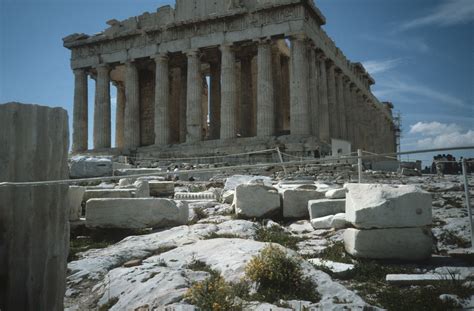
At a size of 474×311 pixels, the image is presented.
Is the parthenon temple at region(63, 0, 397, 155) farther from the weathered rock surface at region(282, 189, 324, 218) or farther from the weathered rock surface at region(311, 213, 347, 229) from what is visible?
the weathered rock surface at region(311, 213, 347, 229)

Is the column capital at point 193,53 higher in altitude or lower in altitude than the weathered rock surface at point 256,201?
higher

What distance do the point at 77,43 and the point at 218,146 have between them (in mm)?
14685

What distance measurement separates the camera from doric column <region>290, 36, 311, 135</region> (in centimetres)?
2392

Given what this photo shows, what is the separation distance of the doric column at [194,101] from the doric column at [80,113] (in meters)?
9.17

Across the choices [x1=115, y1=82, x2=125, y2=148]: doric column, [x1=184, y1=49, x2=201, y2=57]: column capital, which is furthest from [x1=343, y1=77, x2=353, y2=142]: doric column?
[x1=115, y1=82, x2=125, y2=148]: doric column

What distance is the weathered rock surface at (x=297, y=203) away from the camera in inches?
324

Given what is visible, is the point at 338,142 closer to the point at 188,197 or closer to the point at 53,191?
the point at 188,197

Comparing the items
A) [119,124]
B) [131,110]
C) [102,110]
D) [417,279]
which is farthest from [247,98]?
[417,279]

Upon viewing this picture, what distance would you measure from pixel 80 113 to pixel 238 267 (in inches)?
1140

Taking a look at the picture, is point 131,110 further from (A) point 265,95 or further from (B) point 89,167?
(B) point 89,167

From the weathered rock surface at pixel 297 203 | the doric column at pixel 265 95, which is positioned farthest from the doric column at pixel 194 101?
the weathered rock surface at pixel 297 203

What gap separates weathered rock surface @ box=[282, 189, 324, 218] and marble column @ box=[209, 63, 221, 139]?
2131 centimetres

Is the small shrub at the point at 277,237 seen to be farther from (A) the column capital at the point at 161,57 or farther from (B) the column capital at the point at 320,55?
(A) the column capital at the point at 161,57

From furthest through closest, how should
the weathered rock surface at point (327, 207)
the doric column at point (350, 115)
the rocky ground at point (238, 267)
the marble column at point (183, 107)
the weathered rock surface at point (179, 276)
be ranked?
the doric column at point (350, 115) → the marble column at point (183, 107) → the weathered rock surface at point (327, 207) → the weathered rock surface at point (179, 276) → the rocky ground at point (238, 267)
